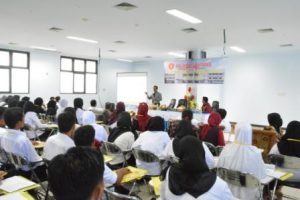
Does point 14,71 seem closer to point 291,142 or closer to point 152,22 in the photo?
point 152,22

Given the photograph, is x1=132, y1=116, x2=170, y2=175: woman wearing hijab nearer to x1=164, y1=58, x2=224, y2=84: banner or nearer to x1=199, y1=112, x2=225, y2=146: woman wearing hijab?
x1=199, y1=112, x2=225, y2=146: woman wearing hijab

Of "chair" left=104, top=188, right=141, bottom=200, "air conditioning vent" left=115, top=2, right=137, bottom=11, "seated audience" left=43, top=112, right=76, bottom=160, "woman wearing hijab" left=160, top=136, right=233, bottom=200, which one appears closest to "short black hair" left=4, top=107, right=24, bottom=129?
"seated audience" left=43, top=112, right=76, bottom=160

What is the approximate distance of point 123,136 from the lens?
403 cm

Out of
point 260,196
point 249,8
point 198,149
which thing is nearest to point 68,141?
point 198,149

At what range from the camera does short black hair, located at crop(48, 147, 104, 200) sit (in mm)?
1001

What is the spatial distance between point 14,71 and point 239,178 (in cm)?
1033

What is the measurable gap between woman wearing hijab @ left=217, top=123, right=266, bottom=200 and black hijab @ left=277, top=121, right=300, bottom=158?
111 centimetres

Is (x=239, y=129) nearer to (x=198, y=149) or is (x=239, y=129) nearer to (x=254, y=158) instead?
(x=254, y=158)

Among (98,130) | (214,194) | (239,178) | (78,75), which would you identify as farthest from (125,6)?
(78,75)

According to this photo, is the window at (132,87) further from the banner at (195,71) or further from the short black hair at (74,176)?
the short black hair at (74,176)

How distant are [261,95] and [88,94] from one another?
25.8 ft

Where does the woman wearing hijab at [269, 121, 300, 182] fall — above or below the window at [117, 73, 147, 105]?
below

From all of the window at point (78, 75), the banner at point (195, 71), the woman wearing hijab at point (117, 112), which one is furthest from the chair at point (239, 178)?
the window at point (78, 75)

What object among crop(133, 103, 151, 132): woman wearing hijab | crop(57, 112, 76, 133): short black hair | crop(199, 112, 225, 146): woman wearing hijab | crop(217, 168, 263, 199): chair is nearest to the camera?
crop(217, 168, 263, 199): chair
